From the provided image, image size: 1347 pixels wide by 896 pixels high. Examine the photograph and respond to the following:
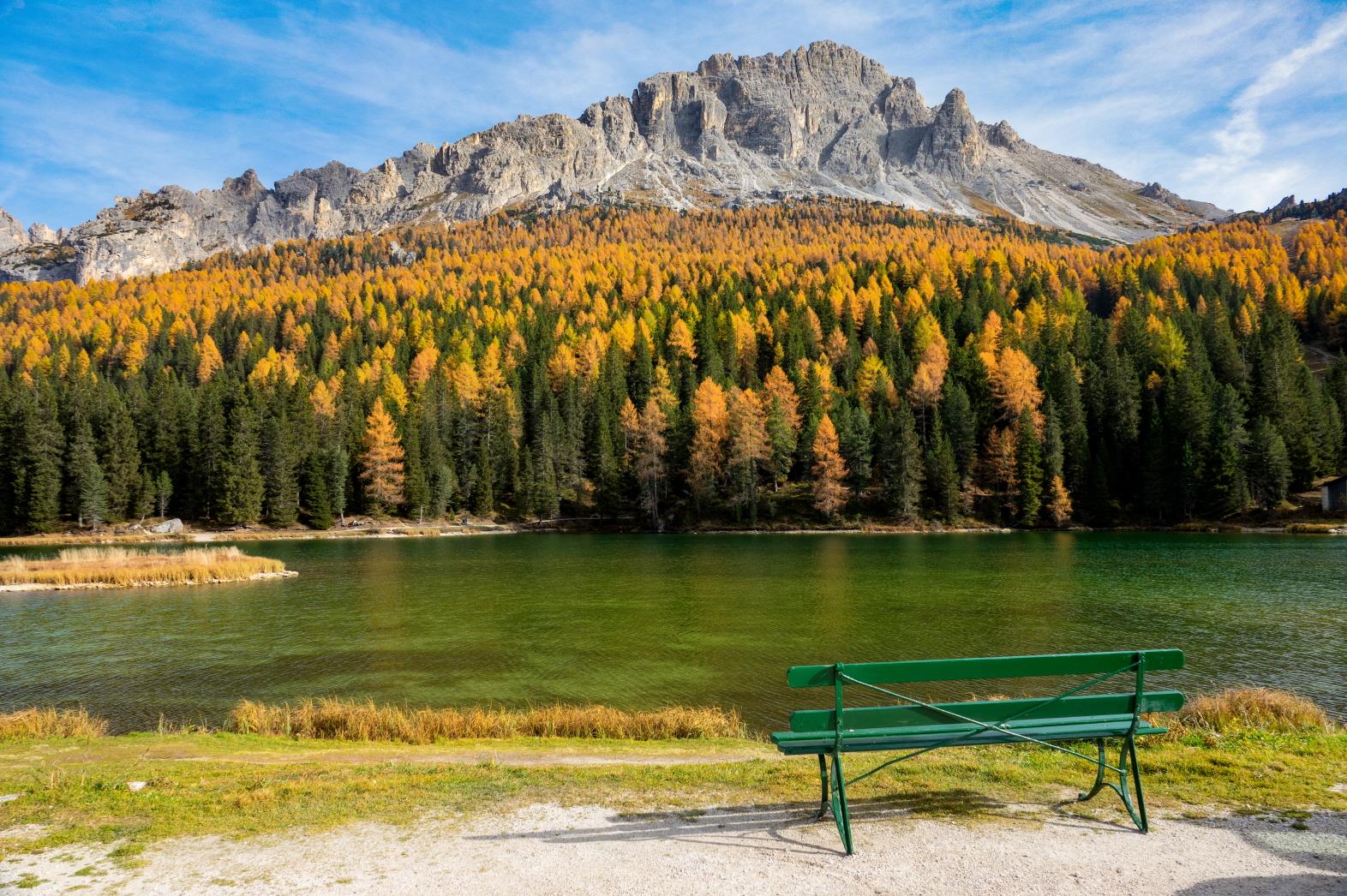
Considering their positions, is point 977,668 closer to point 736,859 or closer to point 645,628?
point 736,859

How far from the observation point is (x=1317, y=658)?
71.4 ft

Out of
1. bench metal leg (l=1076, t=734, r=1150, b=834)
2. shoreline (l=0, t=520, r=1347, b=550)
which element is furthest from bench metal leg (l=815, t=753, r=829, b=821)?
shoreline (l=0, t=520, r=1347, b=550)

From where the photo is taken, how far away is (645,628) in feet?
95.3

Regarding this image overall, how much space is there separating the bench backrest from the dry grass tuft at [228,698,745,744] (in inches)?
281

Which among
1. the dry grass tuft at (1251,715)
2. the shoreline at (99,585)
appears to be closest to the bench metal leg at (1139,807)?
the dry grass tuft at (1251,715)

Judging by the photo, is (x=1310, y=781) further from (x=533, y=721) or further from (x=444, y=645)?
(x=444, y=645)

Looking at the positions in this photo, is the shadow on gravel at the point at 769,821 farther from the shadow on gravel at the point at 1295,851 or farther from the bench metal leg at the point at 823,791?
the shadow on gravel at the point at 1295,851

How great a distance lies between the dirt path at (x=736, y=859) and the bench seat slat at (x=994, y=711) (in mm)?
1121

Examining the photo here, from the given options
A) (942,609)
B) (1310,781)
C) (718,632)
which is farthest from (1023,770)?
(942,609)

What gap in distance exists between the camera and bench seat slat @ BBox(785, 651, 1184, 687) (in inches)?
303

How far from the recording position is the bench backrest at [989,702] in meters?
7.77

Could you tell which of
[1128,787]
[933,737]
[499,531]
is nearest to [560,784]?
[933,737]

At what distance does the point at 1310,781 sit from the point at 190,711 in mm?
22384

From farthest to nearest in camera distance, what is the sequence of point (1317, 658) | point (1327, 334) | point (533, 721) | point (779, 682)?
point (1327, 334) < point (1317, 658) < point (779, 682) < point (533, 721)
